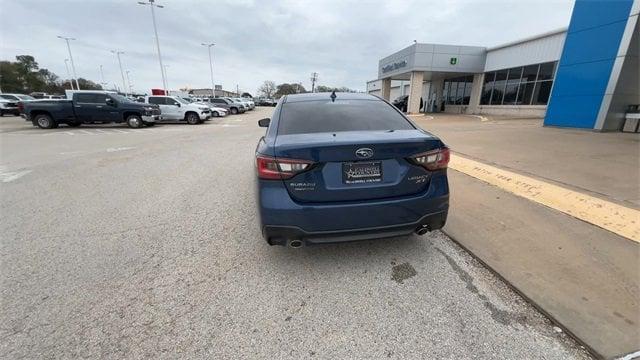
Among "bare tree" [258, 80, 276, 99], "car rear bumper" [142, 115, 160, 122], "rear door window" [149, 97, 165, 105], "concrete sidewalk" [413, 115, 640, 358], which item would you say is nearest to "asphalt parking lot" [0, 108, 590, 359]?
"concrete sidewalk" [413, 115, 640, 358]

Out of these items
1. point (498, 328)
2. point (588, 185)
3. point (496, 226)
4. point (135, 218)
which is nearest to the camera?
point (498, 328)

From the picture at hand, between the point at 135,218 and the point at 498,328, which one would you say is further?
the point at 135,218

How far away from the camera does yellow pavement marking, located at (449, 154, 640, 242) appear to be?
143 inches

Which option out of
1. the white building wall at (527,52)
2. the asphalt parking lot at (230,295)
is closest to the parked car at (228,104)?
the white building wall at (527,52)

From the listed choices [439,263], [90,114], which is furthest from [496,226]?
[90,114]

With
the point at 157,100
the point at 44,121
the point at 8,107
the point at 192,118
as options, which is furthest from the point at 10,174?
the point at 8,107

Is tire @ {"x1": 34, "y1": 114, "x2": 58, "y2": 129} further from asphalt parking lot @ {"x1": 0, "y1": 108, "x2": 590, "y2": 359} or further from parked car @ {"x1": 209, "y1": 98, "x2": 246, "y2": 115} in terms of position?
parked car @ {"x1": 209, "y1": 98, "x2": 246, "y2": 115}

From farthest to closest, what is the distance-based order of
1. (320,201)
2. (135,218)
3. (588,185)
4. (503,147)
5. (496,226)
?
(503,147), (588,185), (135,218), (496,226), (320,201)

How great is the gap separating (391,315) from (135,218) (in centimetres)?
366

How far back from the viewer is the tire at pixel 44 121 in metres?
16.2

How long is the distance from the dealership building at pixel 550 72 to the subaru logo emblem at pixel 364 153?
1391cm

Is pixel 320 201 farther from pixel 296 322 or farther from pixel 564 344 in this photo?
pixel 564 344

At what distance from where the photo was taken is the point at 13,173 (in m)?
6.80

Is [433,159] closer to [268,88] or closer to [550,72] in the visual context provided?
[550,72]
